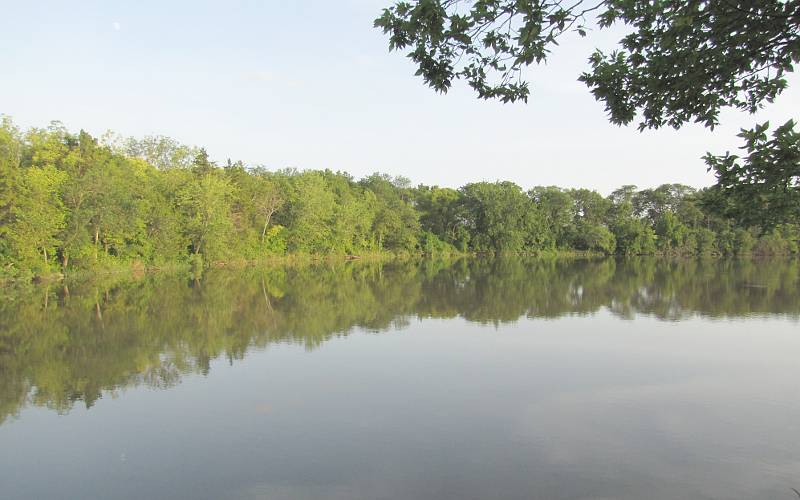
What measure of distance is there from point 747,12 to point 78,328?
1724 centimetres

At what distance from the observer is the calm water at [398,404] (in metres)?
6.04

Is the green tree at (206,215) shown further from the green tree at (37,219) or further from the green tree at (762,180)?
the green tree at (762,180)

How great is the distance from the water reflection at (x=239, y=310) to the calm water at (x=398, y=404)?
13cm

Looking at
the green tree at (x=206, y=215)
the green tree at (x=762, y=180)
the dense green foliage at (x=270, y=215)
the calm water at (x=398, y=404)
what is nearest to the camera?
the green tree at (x=762, y=180)

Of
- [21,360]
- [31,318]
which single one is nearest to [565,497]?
→ [21,360]

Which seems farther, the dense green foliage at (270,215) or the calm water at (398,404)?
the dense green foliage at (270,215)

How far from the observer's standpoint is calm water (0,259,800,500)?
6043mm

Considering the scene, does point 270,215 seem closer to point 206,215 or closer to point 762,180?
point 206,215

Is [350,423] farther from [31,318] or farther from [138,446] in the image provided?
[31,318]

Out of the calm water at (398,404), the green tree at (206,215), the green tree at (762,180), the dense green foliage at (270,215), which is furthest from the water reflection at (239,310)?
the green tree at (762,180)

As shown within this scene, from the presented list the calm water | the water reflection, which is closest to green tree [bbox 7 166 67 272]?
the water reflection

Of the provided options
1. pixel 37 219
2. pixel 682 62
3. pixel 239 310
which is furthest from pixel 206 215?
pixel 682 62

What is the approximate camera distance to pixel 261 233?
47.1 metres

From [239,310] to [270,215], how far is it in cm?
2915
